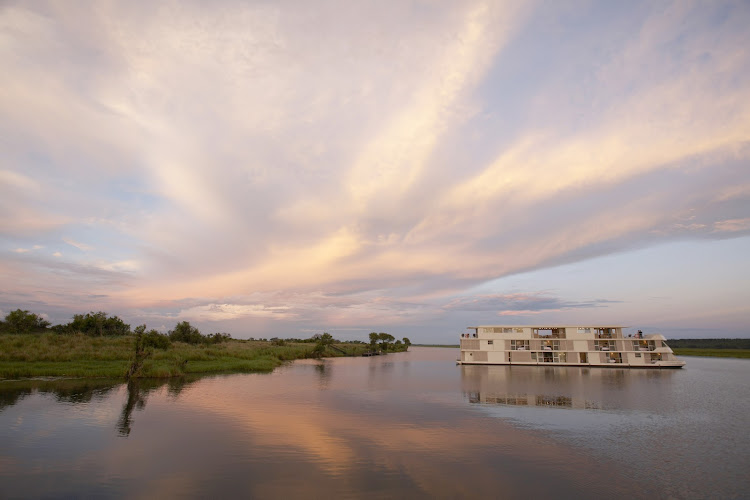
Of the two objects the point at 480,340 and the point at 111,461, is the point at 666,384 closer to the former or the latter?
the point at 480,340

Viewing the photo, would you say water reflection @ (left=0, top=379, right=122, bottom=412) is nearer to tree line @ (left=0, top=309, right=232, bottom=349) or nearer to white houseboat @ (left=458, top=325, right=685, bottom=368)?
tree line @ (left=0, top=309, right=232, bottom=349)

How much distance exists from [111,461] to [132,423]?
7832 millimetres

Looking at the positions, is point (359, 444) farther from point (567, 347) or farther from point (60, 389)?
point (567, 347)

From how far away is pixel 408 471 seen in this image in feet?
58.9

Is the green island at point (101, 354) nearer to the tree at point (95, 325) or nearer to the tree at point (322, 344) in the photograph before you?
the tree at point (95, 325)

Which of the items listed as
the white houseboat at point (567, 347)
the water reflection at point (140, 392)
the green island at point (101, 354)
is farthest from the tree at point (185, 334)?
the white houseboat at point (567, 347)

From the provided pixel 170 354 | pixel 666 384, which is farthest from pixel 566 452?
pixel 170 354

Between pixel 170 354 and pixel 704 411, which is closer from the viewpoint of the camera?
pixel 704 411

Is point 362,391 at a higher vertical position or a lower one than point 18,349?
lower

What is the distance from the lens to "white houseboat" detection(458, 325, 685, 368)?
74.2 meters

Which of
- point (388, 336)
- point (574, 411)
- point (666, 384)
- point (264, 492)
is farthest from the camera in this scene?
point (388, 336)

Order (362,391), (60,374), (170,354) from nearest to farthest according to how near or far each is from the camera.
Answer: (60,374) < (362,391) < (170,354)

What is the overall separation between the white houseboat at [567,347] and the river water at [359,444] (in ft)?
118

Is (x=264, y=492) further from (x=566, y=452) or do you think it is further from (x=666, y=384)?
(x=666, y=384)
